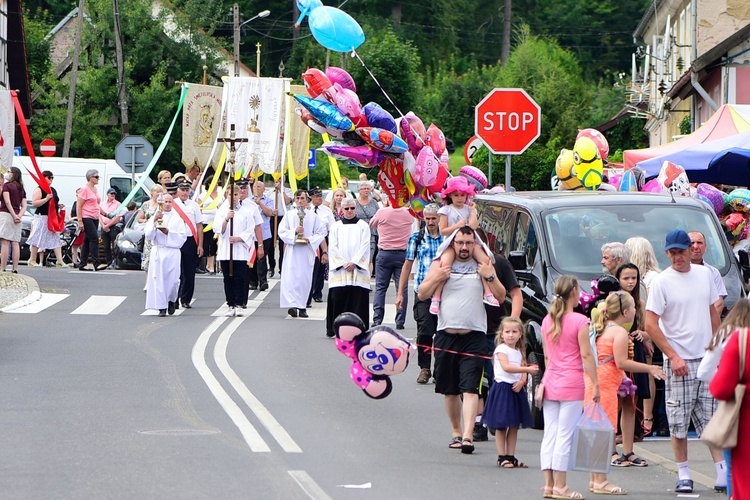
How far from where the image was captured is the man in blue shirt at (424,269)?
42.0 ft

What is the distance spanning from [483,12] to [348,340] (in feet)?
236

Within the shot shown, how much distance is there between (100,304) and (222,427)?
1058 cm

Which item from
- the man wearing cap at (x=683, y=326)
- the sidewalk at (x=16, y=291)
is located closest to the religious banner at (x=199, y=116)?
the sidewalk at (x=16, y=291)

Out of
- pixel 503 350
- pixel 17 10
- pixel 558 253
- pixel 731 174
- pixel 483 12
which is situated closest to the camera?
pixel 503 350

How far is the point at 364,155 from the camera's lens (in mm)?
13547

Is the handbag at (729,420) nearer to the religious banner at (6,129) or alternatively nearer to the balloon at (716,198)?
the balloon at (716,198)

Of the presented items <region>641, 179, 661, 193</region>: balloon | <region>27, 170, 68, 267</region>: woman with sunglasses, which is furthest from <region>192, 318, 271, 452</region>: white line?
<region>27, 170, 68, 267</region>: woman with sunglasses

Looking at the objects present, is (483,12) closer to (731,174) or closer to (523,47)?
(523,47)

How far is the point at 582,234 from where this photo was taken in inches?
478

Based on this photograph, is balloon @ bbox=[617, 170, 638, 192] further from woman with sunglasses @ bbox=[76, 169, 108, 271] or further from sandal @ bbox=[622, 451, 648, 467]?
woman with sunglasses @ bbox=[76, 169, 108, 271]

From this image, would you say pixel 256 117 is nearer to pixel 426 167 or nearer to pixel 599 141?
pixel 599 141

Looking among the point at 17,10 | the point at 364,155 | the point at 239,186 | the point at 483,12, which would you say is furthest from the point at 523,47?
the point at 364,155

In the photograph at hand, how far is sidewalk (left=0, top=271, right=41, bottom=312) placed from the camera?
2013cm

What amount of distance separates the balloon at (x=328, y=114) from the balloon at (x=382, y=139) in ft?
0.49
